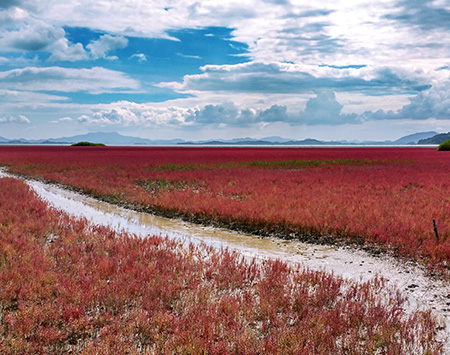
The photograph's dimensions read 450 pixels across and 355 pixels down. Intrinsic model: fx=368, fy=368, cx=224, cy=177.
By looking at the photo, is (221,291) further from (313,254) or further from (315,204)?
(315,204)

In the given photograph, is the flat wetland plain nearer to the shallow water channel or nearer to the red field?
the red field

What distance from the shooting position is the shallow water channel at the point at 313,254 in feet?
24.8

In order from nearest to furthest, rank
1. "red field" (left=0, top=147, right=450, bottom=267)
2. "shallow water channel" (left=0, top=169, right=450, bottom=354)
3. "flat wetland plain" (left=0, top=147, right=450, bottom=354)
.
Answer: "flat wetland plain" (left=0, top=147, right=450, bottom=354) → "shallow water channel" (left=0, top=169, right=450, bottom=354) → "red field" (left=0, top=147, right=450, bottom=267)

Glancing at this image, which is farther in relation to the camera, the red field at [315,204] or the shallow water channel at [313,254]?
the red field at [315,204]

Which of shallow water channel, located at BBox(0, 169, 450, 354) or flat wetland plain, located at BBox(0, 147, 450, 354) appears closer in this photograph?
flat wetland plain, located at BBox(0, 147, 450, 354)

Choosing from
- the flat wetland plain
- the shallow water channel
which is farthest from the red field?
the shallow water channel

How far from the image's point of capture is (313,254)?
10852mm

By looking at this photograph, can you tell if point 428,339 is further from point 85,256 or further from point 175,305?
point 85,256

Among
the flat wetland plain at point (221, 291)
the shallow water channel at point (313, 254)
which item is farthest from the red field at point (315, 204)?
the shallow water channel at point (313, 254)

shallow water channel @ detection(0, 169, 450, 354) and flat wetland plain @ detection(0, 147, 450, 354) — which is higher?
flat wetland plain @ detection(0, 147, 450, 354)

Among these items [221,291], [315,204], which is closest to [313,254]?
[221,291]

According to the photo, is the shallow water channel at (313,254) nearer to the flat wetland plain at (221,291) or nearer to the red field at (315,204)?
the flat wetland plain at (221,291)

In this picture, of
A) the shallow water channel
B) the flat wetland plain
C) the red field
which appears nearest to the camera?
the flat wetland plain

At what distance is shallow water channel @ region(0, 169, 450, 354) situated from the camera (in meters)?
7.57
